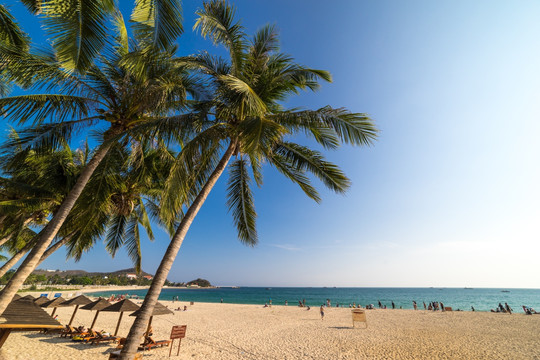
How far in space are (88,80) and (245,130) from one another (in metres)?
5.29

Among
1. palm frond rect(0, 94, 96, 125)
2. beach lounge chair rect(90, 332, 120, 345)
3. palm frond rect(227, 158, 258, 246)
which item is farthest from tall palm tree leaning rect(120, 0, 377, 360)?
beach lounge chair rect(90, 332, 120, 345)

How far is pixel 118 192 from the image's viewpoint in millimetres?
9867

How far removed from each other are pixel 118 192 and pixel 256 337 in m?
10.4

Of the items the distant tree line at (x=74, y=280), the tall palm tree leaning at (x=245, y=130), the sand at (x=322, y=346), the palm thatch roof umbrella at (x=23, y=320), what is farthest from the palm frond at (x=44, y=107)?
the distant tree line at (x=74, y=280)

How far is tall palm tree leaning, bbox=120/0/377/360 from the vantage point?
4688 millimetres

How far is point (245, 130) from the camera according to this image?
4.57 meters

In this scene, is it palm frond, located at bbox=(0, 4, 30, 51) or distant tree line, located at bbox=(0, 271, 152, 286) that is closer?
palm frond, located at bbox=(0, 4, 30, 51)

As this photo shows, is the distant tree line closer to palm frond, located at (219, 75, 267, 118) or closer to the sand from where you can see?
the sand

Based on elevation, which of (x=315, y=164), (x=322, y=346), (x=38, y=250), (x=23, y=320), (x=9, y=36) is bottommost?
(x=322, y=346)

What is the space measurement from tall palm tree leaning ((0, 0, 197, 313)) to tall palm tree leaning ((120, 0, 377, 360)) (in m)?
1.07

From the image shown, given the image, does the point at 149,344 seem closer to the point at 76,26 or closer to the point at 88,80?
the point at 88,80

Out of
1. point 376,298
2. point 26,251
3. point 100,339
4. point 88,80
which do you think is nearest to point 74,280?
point 376,298

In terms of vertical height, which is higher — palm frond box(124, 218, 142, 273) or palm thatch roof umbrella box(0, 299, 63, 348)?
palm frond box(124, 218, 142, 273)

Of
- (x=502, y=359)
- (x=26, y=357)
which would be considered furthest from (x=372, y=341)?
(x=26, y=357)
